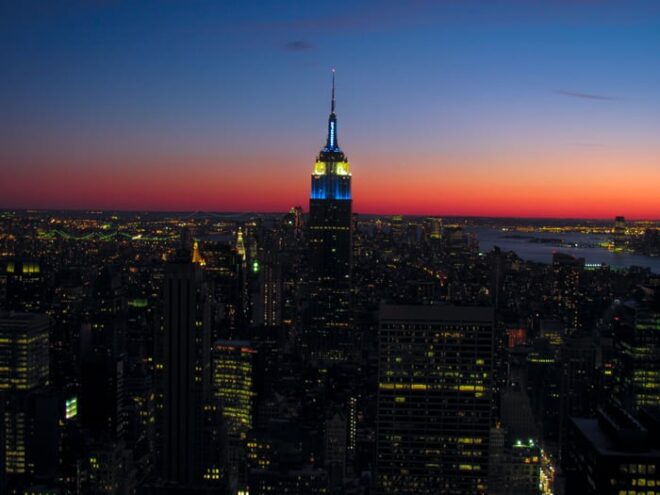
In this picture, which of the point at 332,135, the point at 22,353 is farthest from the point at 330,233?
the point at 22,353

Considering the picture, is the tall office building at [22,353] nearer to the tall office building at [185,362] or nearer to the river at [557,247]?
the tall office building at [185,362]

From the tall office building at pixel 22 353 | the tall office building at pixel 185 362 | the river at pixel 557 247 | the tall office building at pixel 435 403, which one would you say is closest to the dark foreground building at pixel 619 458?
the tall office building at pixel 435 403

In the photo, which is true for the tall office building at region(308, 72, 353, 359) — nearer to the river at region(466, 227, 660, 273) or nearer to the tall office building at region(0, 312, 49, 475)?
the river at region(466, 227, 660, 273)

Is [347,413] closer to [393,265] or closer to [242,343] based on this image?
[242,343]

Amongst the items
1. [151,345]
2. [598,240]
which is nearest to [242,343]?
[151,345]

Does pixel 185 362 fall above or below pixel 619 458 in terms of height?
below

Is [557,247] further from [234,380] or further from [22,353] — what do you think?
[22,353]
